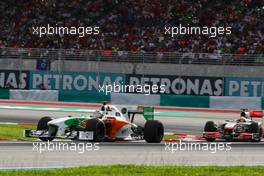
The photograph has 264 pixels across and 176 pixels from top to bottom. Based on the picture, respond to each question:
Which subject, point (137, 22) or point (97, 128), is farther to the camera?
point (137, 22)

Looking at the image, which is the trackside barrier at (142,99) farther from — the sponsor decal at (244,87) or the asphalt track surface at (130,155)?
the asphalt track surface at (130,155)

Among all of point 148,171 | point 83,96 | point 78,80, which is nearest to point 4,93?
point 78,80

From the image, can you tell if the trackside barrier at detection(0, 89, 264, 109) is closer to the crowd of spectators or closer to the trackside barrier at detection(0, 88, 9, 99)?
the trackside barrier at detection(0, 88, 9, 99)

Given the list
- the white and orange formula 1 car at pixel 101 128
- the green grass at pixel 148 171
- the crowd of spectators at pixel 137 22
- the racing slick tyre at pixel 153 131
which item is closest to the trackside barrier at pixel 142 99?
the crowd of spectators at pixel 137 22

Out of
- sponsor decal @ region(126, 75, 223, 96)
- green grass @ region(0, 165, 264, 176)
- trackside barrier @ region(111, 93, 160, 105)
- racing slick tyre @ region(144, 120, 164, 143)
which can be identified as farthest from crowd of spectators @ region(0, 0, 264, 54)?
green grass @ region(0, 165, 264, 176)

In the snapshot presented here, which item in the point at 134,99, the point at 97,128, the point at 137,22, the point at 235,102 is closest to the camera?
the point at 97,128

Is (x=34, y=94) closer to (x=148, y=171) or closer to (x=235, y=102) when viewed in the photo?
(x=235, y=102)

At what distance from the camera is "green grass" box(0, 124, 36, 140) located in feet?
63.6

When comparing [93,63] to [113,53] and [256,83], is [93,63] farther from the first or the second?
[256,83]

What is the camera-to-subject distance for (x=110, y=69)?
3344cm

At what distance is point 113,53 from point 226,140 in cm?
1392

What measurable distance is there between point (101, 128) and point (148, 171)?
19.5ft

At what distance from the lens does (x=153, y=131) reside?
18188 mm

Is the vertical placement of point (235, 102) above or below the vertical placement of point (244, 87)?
below
